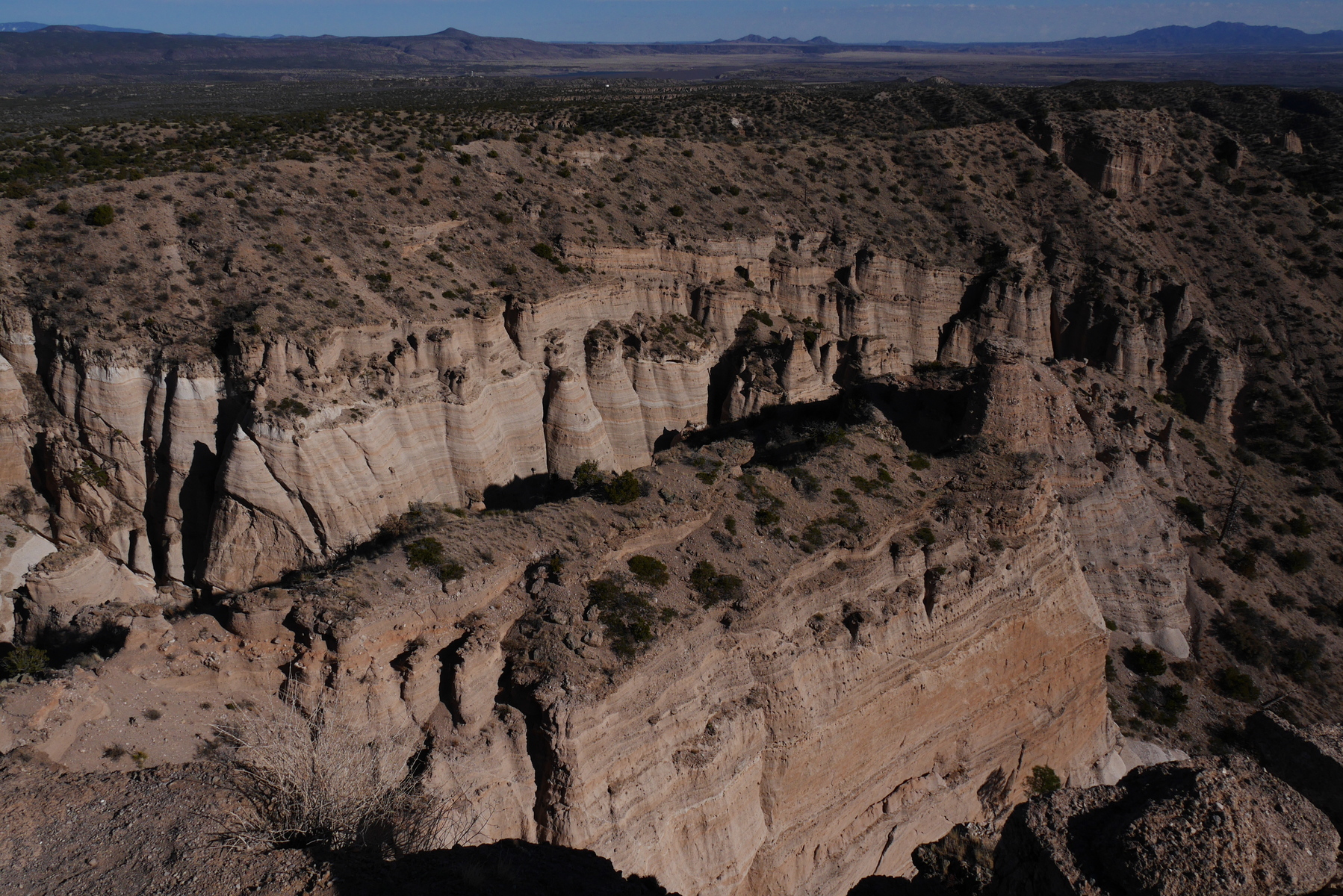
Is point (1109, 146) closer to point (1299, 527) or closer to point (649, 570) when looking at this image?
point (1299, 527)

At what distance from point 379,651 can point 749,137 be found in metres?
55.8

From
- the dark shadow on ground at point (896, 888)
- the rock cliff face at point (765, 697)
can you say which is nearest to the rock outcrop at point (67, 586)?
the rock cliff face at point (765, 697)

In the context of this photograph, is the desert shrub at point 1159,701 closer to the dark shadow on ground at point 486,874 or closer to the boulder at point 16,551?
the dark shadow on ground at point 486,874

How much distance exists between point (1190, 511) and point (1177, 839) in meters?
28.4

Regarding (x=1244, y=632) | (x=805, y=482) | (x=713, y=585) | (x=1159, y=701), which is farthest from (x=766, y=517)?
(x=1244, y=632)

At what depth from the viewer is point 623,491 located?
2047cm

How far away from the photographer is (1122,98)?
8438cm

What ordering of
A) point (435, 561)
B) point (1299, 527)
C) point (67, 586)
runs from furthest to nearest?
1. point (1299, 527)
2. point (67, 586)
3. point (435, 561)

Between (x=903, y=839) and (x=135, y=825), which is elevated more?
(x=135, y=825)

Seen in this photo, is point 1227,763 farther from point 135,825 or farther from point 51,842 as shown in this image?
point 51,842

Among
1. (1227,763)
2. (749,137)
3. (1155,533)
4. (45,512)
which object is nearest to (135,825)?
(1227,763)

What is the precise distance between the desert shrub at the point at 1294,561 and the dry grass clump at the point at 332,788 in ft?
117

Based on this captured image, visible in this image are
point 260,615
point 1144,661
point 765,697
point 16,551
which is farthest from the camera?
point 1144,661

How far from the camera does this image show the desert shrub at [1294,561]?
34.2 metres
